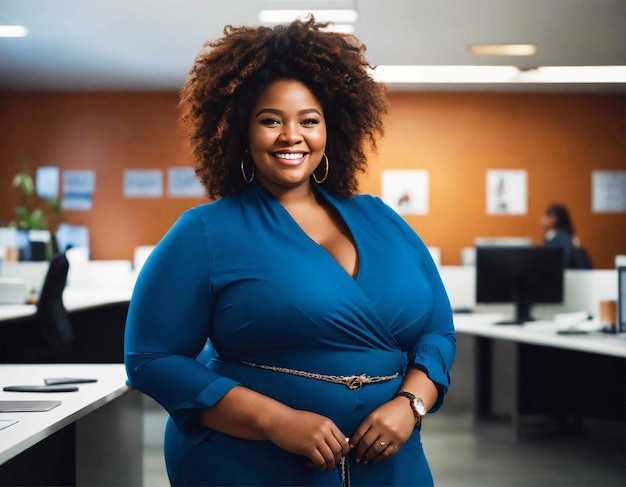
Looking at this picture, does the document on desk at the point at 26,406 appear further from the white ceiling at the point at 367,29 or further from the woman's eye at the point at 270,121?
the white ceiling at the point at 367,29

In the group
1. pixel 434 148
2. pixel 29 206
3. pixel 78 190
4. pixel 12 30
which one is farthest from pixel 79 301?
pixel 434 148

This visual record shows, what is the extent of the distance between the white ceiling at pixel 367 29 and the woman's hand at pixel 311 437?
12.9 feet

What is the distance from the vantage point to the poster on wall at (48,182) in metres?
8.26

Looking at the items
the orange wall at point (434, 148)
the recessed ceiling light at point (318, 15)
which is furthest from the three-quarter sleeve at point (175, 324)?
the orange wall at point (434, 148)

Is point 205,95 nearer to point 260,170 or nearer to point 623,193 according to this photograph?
point 260,170

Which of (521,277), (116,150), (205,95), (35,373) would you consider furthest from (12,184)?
(205,95)

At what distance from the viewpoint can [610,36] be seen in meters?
5.71

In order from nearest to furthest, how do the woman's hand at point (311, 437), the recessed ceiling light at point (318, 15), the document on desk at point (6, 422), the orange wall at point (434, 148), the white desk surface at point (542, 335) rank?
the woman's hand at point (311, 437)
the document on desk at point (6, 422)
the white desk surface at point (542, 335)
the recessed ceiling light at point (318, 15)
the orange wall at point (434, 148)

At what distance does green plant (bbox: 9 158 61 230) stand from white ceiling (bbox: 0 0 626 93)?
4.11 ft

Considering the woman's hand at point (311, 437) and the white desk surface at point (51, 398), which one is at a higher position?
the woman's hand at point (311, 437)

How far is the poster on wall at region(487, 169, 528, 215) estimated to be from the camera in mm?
8211

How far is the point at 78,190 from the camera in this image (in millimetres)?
8258

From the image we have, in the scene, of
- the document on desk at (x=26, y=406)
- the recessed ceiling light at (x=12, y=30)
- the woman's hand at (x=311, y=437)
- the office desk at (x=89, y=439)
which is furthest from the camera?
the recessed ceiling light at (x=12, y=30)

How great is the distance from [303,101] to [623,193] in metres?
7.75
